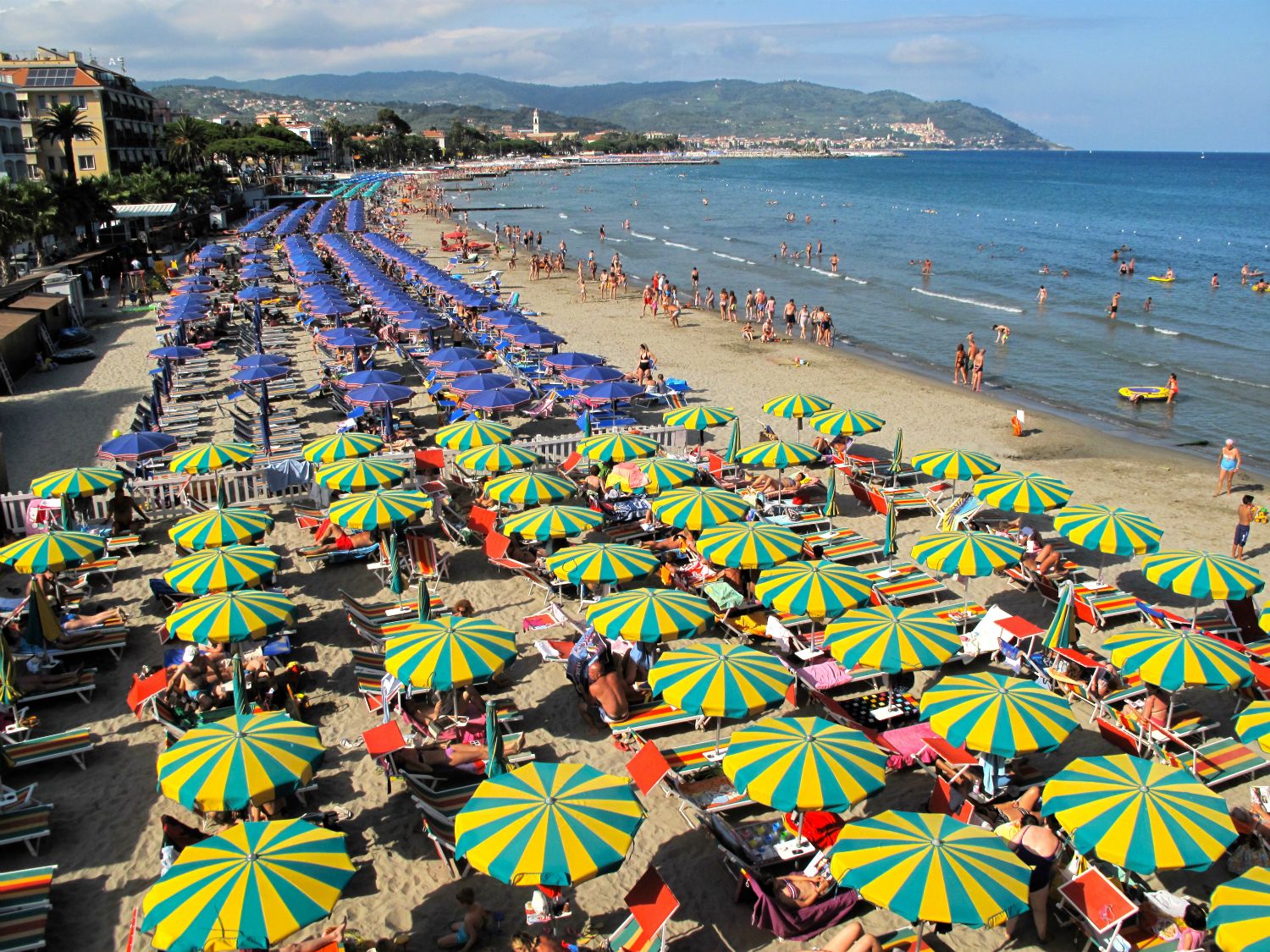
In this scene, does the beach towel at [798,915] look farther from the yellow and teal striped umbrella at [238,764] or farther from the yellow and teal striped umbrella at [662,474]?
the yellow and teal striped umbrella at [662,474]

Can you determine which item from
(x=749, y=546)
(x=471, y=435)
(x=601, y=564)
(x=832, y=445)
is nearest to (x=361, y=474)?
(x=471, y=435)

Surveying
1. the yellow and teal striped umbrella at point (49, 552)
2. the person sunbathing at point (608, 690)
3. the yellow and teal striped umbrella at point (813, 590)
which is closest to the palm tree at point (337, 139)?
the yellow and teal striped umbrella at point (49, 552)

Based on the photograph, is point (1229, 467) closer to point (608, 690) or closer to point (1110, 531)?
point (1110, 531)

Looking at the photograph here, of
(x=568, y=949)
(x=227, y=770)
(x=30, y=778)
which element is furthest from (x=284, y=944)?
(x=30, y=778)

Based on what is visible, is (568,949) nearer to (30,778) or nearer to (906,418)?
(30,778)

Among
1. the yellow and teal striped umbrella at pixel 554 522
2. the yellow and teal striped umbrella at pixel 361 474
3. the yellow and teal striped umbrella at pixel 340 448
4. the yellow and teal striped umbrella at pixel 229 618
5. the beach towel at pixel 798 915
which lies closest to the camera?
the beach towel at pixel 798 915
